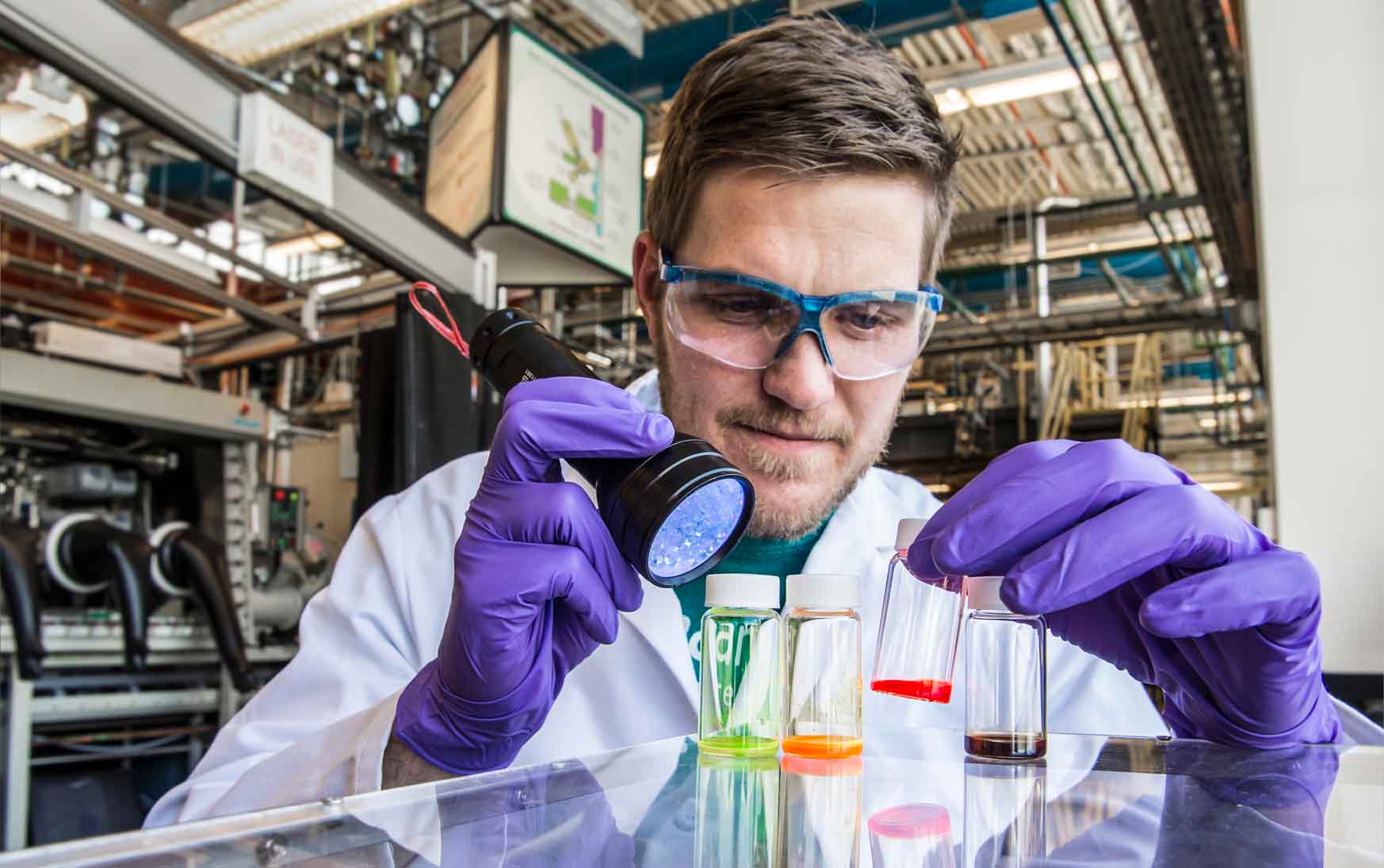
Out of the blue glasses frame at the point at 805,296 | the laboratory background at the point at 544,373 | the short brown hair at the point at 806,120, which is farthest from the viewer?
the short brown hair at the point at 806,120

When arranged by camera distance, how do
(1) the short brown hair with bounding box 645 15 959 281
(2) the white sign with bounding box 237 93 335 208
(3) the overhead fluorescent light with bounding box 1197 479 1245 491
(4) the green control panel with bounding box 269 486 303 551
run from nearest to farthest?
(1) the short brown hair with bounding box 645 15 959 281 < (2) the white sign with bounding box 237 93 335 208 < (4) the green control panel with bounding box 269 486 303 551 < (3) the overhead fluorescent light with bounding box 1197 479 1245 491

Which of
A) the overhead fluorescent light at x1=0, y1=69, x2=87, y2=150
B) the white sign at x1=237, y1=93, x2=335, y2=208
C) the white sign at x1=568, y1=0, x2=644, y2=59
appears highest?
the white sign at x1=568, y1=0, x2=644, y2=59

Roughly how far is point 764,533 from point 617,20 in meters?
3.33

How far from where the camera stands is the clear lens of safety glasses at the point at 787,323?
3.52ft

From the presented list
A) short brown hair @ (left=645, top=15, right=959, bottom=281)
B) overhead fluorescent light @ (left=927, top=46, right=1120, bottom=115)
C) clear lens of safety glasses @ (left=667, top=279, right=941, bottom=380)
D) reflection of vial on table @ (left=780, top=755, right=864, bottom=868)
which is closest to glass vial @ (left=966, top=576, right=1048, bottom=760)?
reflection of vial on table @ (left=780, top=755, right=864, bottom=868)

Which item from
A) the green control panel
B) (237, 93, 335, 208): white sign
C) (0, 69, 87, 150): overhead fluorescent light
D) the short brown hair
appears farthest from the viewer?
the green control panel

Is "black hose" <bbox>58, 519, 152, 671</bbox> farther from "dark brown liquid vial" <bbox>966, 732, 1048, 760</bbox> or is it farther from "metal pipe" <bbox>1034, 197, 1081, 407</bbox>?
"metal pipe" <bbox>1034, 197, 1081, 407</bbox>

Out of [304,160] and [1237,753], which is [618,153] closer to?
[304,160]

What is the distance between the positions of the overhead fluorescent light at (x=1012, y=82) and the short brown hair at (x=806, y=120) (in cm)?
327

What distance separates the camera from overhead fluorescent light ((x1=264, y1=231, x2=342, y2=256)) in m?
6.23

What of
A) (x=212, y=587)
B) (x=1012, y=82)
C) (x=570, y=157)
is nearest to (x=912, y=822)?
(x=570, y=157)

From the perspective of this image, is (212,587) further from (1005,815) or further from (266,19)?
(1005,815)

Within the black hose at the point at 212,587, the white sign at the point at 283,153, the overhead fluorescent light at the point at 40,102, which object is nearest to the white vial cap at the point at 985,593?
the white sign at the point at 283,153

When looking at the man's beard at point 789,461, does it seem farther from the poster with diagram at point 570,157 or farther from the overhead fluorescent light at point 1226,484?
the overhead fluorescent light at point 1226,484
